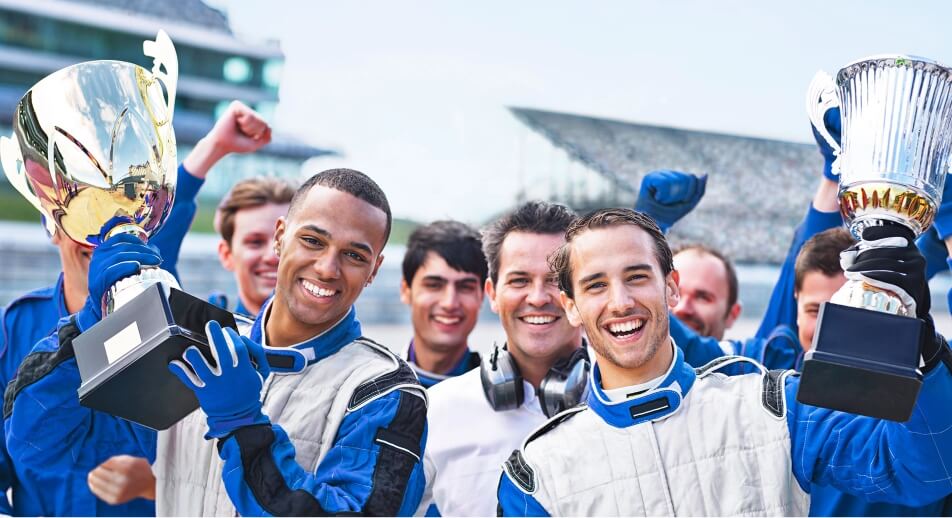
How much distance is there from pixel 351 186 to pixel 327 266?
0.17m

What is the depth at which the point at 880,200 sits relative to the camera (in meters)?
1.37

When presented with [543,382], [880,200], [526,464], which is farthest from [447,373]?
[880,200]

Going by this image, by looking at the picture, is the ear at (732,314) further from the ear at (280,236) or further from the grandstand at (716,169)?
the grandstand at (716,169)

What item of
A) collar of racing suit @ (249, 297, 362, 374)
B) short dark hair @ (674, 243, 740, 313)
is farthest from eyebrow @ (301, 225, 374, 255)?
short dark hair @ (674, 243, 740, 313)

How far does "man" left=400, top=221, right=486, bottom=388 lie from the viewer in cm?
252

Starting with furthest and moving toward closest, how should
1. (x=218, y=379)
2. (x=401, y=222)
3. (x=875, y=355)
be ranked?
(x=401, y=222) → (x=218, y=379) → (x=875, y=355)

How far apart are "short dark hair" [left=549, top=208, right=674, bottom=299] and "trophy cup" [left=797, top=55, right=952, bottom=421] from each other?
0.33 metres

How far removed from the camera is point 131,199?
1604mm

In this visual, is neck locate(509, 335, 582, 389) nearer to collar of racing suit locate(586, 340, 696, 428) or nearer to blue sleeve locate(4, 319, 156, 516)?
collar of racing suit locate(586, 340, 696, 428)

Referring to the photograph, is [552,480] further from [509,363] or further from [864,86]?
[864,86]

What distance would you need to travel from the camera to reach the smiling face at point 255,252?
8.86ft

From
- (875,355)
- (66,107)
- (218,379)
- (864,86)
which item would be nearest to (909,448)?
(875,355)

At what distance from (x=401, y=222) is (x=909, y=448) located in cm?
1682

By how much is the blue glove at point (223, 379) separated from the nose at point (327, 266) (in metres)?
0.27
